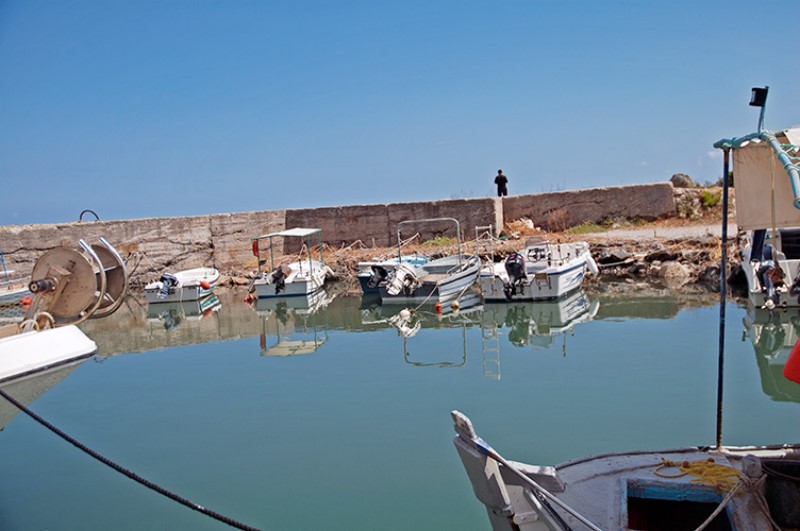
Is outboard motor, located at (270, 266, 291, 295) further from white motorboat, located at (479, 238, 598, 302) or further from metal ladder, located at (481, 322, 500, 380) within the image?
metal ladder, located at (481, 322, 500, 380)

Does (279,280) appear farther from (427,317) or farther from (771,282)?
(771,282)

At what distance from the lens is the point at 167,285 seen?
18734mm

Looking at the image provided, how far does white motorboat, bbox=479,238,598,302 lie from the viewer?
14656 millimetres

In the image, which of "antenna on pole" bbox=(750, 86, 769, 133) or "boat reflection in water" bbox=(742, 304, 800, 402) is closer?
"antenna on pole" bbox=(750, 86, 769, 133)

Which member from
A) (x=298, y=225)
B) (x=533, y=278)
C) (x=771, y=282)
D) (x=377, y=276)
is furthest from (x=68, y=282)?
(x=298, y=225)

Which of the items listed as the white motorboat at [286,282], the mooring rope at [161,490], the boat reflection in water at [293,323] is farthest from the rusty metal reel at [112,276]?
the white motorboat at [286,282]

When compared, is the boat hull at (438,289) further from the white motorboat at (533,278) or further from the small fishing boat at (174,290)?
Result: the small fishing boat at (174,290)

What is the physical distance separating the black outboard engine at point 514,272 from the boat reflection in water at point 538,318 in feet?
1.42

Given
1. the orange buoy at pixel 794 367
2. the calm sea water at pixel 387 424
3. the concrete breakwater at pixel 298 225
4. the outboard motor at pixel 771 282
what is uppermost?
the concrete breakwater at pixel 298 225

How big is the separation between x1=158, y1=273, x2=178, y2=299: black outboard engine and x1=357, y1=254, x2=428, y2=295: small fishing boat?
5227 millimetres

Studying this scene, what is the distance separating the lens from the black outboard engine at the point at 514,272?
1475 cm

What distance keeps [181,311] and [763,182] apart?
51.0ft

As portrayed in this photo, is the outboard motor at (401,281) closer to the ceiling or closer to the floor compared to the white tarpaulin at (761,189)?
closer to the floor

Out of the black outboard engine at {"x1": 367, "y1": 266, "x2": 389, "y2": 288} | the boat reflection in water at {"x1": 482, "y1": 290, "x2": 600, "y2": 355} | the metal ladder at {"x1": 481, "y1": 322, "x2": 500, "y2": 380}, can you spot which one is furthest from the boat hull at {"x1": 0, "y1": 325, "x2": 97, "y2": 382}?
the black outboard engine at {"x1": 367, "y1": 266, "x2": 389, "y2": 288}
